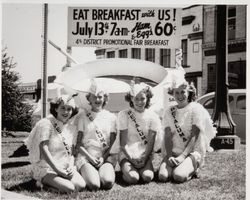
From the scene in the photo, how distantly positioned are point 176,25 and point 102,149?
1.26 metres

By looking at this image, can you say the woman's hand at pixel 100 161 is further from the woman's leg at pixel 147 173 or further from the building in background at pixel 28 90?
the building in background at pixel 28 90

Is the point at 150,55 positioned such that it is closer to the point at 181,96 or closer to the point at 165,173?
the point at 181,96

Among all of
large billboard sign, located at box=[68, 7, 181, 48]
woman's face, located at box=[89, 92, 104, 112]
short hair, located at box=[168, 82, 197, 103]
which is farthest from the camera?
large billboard sign, located at box=[68, 7, 181, 48]

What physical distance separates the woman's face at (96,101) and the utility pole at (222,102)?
51.4 inches

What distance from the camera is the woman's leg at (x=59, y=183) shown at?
257cm

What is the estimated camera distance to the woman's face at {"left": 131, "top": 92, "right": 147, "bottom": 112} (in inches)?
111

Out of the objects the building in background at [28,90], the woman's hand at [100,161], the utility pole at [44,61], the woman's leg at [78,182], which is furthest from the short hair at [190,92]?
the building in background at [28,90]

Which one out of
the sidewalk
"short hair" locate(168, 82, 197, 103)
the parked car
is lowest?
the sidewalk

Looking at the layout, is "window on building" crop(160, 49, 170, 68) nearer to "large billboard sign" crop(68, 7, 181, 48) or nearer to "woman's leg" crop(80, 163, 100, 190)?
"large billboard sign" crop(68, 7, 181, 48)

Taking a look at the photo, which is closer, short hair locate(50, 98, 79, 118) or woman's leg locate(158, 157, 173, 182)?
short hair locate(50, 98, 79, 118)

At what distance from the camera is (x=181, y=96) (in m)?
2.88

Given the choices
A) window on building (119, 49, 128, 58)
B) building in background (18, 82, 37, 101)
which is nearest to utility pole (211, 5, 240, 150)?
window on building (119, 49, 128, 58)

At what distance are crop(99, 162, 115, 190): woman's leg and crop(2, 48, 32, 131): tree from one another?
109 cm

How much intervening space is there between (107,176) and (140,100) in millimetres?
631
